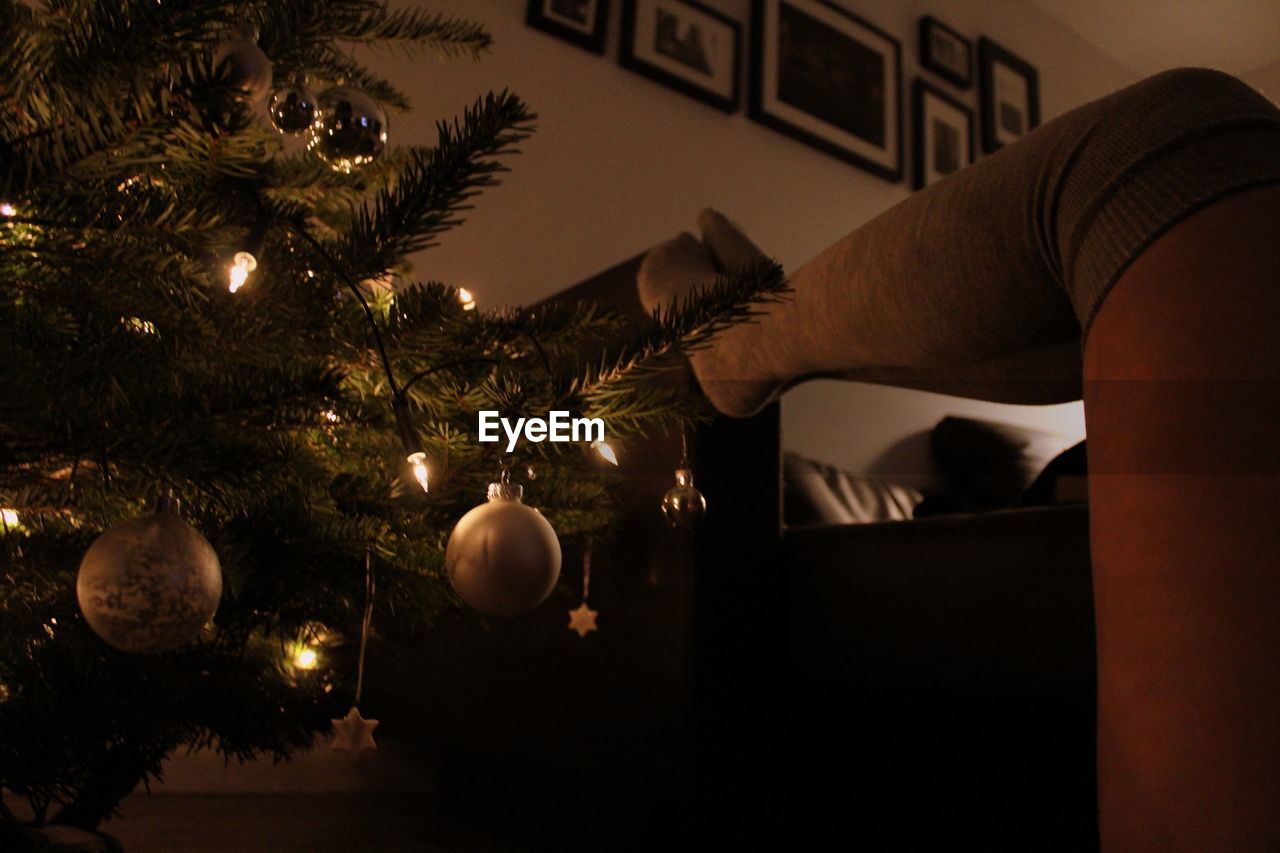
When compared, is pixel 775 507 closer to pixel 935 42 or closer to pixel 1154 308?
pixel 1154 308

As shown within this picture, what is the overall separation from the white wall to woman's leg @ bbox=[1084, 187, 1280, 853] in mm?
1320

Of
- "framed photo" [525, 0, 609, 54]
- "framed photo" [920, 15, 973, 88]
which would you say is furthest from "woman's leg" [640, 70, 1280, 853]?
"framed photo" [920, 15, 973, 88]

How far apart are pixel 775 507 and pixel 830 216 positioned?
164cm

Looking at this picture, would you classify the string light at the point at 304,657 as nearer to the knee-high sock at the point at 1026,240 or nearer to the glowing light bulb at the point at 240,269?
the glowing light bulb at the point at 240,269

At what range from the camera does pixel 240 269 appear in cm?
50

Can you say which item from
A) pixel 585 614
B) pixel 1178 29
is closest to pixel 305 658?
pixel 585 614

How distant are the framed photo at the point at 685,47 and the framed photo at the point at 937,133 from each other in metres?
0.73

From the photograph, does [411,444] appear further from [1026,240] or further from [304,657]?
[304,657]

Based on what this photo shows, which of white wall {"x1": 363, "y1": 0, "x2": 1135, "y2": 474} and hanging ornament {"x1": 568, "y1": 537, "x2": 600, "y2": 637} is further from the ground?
white wall {"x1": 363, "y1": 0, "x2": 1135, "y2": 474}

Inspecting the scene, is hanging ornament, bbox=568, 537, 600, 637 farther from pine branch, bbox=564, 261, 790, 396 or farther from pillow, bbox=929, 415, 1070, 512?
pillow, bbox=929, 415, 1070, 512

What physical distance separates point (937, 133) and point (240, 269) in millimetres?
2542

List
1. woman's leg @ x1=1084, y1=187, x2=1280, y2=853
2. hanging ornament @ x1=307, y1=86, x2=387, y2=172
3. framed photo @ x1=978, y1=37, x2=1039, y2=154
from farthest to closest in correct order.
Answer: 1. framed photo @ x1=978, y1=37, x2=1039, y2=154
2. hanging ornament @ x1=307, y1=86, x2=387, y2=172
3. woman's leg @ x1=1084, y1=187, x2=1280, y2=853

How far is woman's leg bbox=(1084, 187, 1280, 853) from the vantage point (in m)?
0.25

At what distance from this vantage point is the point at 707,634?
0.83 metres
